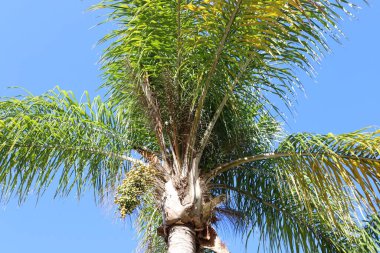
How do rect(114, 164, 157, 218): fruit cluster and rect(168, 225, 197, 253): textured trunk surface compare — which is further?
rect(114, 164, 157, 218): fruit cluster

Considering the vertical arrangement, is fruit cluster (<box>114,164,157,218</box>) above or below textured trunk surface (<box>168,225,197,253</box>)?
above

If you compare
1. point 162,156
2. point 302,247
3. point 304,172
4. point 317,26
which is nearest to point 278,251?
point 302,247

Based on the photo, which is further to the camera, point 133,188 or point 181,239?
point 133,188

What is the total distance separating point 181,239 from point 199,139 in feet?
4.58

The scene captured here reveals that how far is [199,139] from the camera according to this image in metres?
6.64

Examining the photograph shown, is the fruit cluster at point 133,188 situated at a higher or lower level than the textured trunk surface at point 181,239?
higher

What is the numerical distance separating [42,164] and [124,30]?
5.89 ft

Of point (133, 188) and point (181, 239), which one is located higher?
point (133, 188)

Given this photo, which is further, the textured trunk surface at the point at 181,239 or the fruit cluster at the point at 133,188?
the fruit cluster at the point at 133,188

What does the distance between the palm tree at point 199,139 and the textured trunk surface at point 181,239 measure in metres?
0.01

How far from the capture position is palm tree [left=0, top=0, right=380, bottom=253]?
18.7ft

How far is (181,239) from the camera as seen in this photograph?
563 centimetres

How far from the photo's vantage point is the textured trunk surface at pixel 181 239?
5.59 metres

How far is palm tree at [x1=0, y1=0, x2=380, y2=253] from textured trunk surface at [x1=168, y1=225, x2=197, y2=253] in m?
0.01
